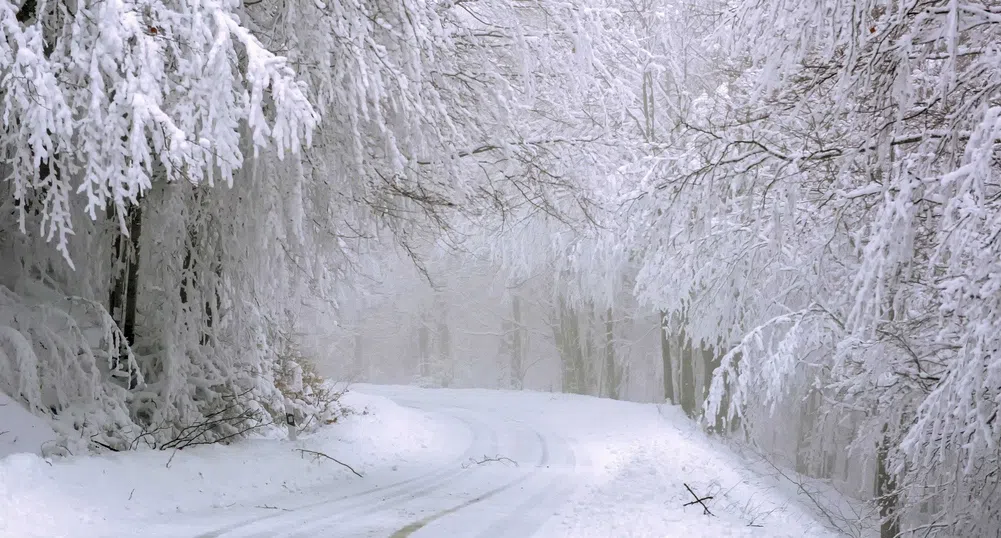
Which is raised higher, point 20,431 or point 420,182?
point 420,182

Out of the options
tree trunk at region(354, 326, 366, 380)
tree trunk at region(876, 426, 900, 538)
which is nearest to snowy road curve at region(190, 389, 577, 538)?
tree trunk at region(876, 426, 900, 538)

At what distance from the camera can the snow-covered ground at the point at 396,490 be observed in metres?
6.39

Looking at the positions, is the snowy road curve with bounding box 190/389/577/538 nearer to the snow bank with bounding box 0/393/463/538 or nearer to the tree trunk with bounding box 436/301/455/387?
the snow bank with bounding box 0/393/463/538

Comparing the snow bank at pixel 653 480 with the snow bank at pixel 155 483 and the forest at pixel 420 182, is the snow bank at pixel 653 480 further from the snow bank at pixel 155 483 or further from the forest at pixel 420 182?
the snow bank at pixel 155 483

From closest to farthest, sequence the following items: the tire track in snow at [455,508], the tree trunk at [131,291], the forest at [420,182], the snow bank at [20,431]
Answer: the forest at [420,182]
the tire track in snow at [455,508]
the snow bank at [20,431]
the tree trunk at [131,291]

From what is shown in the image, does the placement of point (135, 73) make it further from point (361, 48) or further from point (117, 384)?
point (117, 384)

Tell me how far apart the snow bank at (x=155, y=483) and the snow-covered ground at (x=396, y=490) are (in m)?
0.02

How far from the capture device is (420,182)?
8.85 meters

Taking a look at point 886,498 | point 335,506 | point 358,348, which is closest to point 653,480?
point 886,498

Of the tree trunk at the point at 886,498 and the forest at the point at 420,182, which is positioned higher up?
the forest at the point at 420,182

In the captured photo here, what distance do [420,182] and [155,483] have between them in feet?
13.4

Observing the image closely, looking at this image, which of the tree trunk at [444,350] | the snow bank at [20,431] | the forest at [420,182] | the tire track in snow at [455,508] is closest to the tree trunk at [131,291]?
the forest at [420,182]

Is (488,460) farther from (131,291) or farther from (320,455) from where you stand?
(131,291)

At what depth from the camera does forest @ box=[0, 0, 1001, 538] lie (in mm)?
5156
